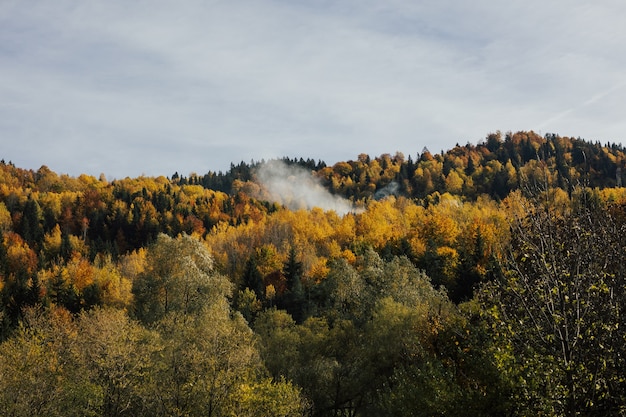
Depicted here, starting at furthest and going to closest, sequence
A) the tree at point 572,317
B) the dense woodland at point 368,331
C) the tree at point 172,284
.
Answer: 1. the tree at point 172,284
2. the dense woodland at point 368,331
3. the tree at point 572,317

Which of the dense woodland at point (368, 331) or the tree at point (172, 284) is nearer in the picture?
the dense woodland at point (368, 331)

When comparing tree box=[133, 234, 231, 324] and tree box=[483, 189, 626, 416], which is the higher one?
tree box=[483, 189, 626, 416]

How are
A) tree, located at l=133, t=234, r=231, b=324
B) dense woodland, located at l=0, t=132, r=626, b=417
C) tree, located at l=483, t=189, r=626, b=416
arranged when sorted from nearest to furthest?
Result: 1. tree, located at l=483, t=189, r=626, b=416
2. dense woodland, located at l=0, t=132, r=626, b=417
3. tree, located at l=133, t=234, r=231, b=324

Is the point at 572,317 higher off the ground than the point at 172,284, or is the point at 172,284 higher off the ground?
the point at 572,317

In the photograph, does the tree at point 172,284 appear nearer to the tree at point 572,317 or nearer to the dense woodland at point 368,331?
the dense woodland at point 368,331

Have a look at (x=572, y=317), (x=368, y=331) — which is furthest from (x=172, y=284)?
(x=572, y=317)

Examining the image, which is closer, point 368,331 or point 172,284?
point 368,331

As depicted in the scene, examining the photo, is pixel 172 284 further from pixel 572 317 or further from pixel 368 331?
pixel 572 317

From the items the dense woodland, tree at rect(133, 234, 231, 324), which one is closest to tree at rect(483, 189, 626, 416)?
the dense woodland

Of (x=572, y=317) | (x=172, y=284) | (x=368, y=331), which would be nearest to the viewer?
(x=572, y=317)

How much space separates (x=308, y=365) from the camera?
2039 inches

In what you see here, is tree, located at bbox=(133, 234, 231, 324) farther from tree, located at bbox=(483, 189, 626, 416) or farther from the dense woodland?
tree, located at bbox=(483, 189, 626, 416)

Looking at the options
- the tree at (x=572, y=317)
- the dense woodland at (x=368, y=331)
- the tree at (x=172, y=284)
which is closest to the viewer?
the tree at (x=572, y=317)

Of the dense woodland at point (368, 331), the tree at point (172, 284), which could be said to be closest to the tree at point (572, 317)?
the dense woodland at point (368, 331)
